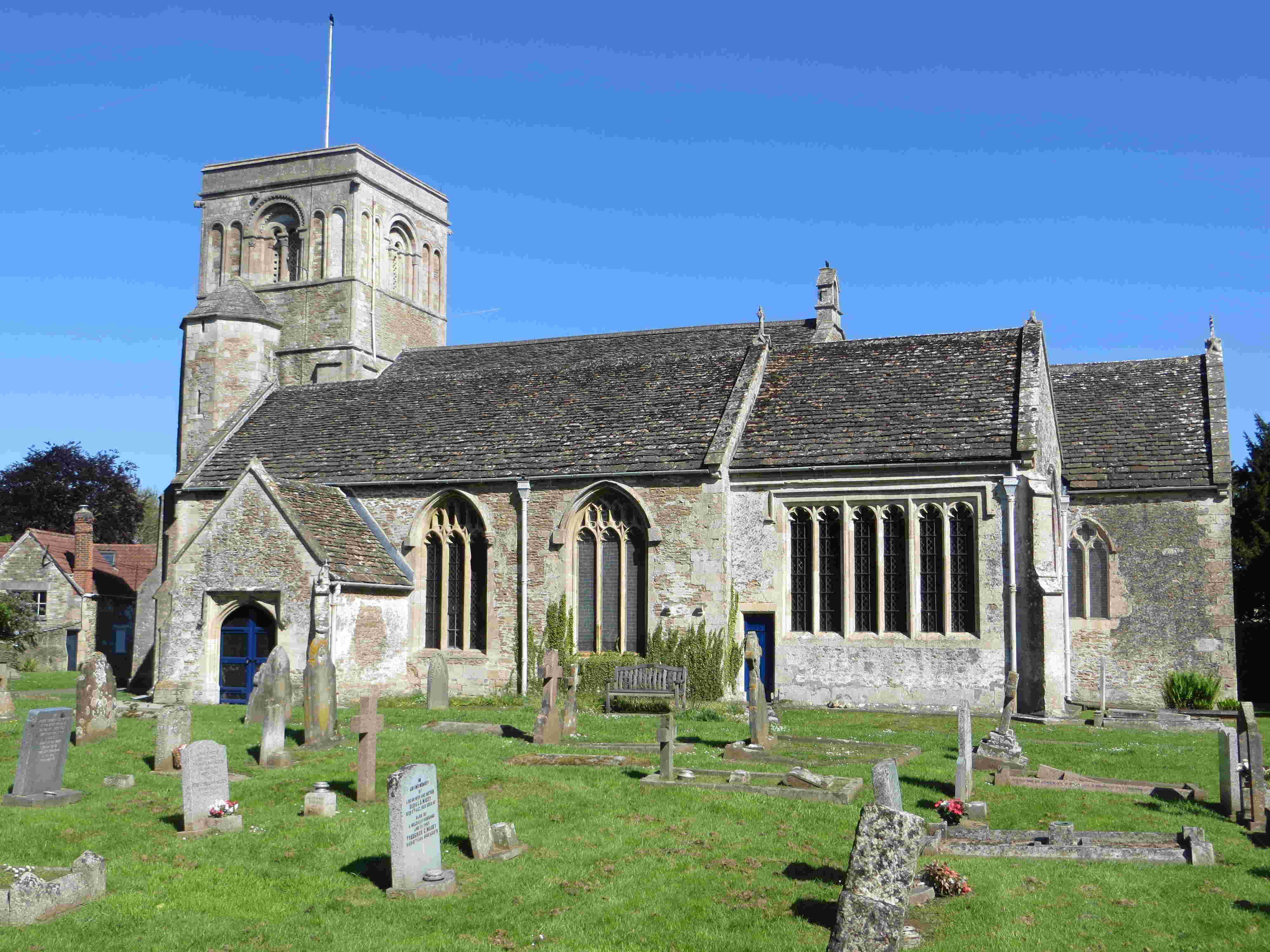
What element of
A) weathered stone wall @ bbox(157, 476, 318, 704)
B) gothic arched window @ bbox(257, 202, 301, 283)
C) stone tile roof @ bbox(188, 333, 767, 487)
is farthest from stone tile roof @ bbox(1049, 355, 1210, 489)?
gothic arched window @ bbox(257, 202, 301, 283)

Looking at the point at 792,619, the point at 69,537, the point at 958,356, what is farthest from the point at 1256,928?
the point at 69,537

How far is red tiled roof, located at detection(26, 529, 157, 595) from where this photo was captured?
5662 cm

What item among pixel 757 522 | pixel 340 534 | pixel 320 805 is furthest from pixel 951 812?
pixel 340 534

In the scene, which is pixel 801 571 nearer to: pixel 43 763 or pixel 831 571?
pixel 831 571

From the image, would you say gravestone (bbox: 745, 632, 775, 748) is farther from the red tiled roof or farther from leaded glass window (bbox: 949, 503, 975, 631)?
the red tiled roof

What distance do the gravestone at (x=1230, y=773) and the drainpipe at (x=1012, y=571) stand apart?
10695mm

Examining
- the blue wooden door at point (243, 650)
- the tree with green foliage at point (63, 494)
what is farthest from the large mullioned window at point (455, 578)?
the tree with green foliage at point (63, 494)

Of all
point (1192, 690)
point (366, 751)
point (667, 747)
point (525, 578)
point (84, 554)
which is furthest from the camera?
point (84, 554)

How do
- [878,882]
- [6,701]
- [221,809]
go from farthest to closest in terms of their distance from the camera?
[6,701], [221,809], [878,882]

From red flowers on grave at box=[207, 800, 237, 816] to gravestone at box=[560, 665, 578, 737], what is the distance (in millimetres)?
7868

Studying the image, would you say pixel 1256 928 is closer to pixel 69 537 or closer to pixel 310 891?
pixel 310 891

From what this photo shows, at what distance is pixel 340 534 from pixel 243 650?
12.3 ft

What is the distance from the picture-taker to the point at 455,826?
14.4m

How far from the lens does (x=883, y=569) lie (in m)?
28.2
